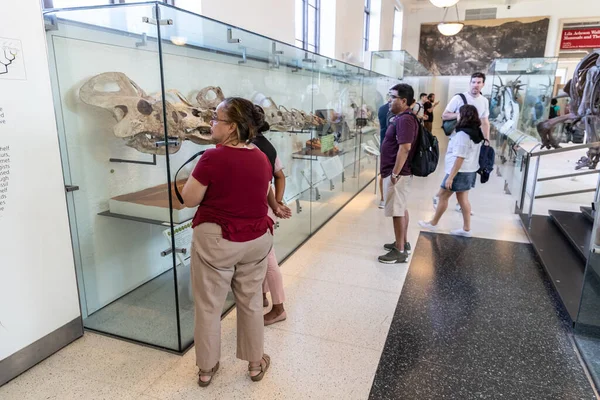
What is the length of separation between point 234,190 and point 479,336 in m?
2.05

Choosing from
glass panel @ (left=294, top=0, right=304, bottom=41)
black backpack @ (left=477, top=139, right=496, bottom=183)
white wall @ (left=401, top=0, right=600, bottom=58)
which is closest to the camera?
black backpack @ (left=477, top=139, right=496, bottom=183)

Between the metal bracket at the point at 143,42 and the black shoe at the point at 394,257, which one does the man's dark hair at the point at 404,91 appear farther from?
the metal bracket at the point at 143,42

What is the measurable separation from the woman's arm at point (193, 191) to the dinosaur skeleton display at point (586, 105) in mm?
3693

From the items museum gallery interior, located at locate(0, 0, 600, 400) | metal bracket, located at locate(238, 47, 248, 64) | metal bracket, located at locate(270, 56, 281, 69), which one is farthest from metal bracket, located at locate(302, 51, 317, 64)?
metal bracket, located at locate(238, 47, 248, 64)

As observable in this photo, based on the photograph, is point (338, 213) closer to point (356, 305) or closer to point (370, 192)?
point (370, 192)

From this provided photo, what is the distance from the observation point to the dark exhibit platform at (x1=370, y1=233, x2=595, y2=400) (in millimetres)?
2404

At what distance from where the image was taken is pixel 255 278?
7.34 feet

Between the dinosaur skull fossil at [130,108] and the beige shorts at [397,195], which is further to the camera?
the beige shorts at [397,195]

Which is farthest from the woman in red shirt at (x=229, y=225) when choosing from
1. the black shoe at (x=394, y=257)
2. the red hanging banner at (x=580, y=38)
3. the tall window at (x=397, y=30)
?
the red hanging banner at (x=580, y=38)

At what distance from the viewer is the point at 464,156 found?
4465 millimetres

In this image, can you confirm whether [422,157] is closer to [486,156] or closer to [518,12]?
[486,156]

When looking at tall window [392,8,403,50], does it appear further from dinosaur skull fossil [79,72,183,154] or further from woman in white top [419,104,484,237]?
dinosaur skull fossil [79,72,183,154]

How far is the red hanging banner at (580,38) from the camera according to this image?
15.5 m

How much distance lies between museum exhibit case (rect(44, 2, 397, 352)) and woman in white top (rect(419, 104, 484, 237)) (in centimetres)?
219
